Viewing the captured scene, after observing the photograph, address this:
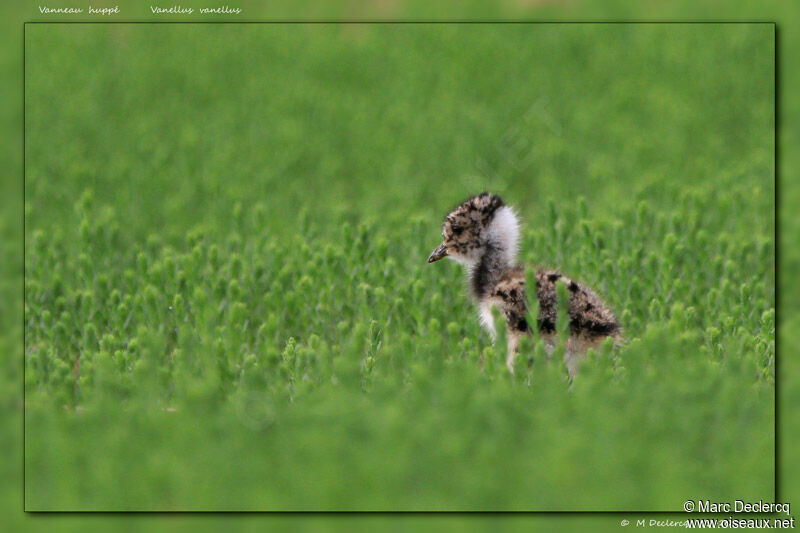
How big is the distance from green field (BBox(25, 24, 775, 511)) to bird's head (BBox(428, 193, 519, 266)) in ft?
1.58

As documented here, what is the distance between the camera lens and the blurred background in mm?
10641

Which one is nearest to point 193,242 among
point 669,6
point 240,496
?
point 240,496

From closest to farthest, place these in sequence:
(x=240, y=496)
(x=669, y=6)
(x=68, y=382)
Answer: (x=240, y=496), (x=68, y=382), (x=669, y=6)

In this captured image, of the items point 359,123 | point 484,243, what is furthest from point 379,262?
point 359,123

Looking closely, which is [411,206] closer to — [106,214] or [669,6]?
[106,214]

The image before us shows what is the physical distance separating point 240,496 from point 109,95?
34.0 ft

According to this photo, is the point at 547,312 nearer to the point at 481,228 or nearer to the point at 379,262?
the point at 481,228

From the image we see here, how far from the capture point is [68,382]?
6.59 m

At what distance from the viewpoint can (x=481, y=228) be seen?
7070mm

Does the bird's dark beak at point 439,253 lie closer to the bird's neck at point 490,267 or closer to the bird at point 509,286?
the bird at point 509,286

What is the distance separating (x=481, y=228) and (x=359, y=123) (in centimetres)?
614

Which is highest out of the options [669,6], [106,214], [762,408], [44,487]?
[669,6]

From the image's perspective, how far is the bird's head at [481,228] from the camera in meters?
7.05

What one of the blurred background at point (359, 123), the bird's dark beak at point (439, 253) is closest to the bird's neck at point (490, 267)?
the bird's dark beak at point (439, 253)
